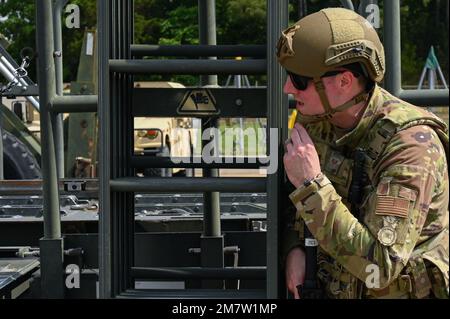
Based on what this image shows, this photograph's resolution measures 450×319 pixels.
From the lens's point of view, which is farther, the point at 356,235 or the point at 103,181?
the point at 103,181

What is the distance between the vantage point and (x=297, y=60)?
191cm

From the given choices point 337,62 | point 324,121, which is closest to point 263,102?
point 324,121

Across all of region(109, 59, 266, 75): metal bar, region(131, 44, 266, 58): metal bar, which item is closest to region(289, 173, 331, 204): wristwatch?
region(109, 59, 266, 75): metal bar

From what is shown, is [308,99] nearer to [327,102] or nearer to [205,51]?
[327,102]

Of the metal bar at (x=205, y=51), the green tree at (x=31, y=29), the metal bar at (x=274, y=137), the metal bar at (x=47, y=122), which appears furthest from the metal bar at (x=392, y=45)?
the green tree at (x=31, y=29)

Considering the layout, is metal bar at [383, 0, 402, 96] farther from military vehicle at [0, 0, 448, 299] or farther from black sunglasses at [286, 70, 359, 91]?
black sunglasses at [286, 70, 359, 91]

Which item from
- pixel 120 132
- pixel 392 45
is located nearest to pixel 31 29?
pixel 392 45

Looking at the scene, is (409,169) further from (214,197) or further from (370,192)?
(214,197)

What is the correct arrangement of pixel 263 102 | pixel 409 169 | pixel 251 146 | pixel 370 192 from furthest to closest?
1. pixel 251 146
2. pixel 263 102
3. pixel 370 192
4. pixel 409 169

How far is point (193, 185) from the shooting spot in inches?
84.9

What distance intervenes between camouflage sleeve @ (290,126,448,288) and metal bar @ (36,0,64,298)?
1.24 metres

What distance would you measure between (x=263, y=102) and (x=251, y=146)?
847 mm

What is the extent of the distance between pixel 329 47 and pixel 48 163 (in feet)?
4.32
